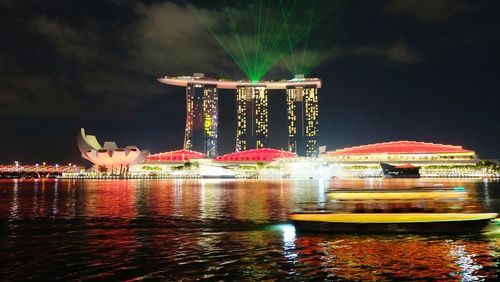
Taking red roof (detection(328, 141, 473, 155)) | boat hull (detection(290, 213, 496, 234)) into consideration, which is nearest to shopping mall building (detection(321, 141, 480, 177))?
red roof (detection(328, 141, 473, 155))

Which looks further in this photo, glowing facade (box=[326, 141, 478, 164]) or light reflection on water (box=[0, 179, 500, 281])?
glowing facade (box=[326, 141, 478, 164])

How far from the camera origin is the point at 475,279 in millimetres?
17844

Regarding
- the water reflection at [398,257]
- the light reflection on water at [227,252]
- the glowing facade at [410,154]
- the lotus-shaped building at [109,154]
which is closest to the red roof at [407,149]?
the glowing facade at [410,154]

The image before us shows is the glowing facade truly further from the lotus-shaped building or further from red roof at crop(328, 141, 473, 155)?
the lotus-shaped building

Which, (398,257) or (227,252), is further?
(227,252)

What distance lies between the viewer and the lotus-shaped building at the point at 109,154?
181 m

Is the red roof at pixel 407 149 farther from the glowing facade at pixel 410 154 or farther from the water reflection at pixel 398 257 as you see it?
the water reflection at pixel 398 257

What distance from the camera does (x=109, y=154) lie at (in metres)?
181

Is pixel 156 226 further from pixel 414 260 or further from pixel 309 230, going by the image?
pixel 414 260

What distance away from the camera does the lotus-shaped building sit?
593 feet

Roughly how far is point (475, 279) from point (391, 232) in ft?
33.2

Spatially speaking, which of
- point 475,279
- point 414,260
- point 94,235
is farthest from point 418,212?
point 94,235

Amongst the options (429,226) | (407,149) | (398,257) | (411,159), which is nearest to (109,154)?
(407,149)

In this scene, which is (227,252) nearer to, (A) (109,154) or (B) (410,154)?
(A) (109,154)
